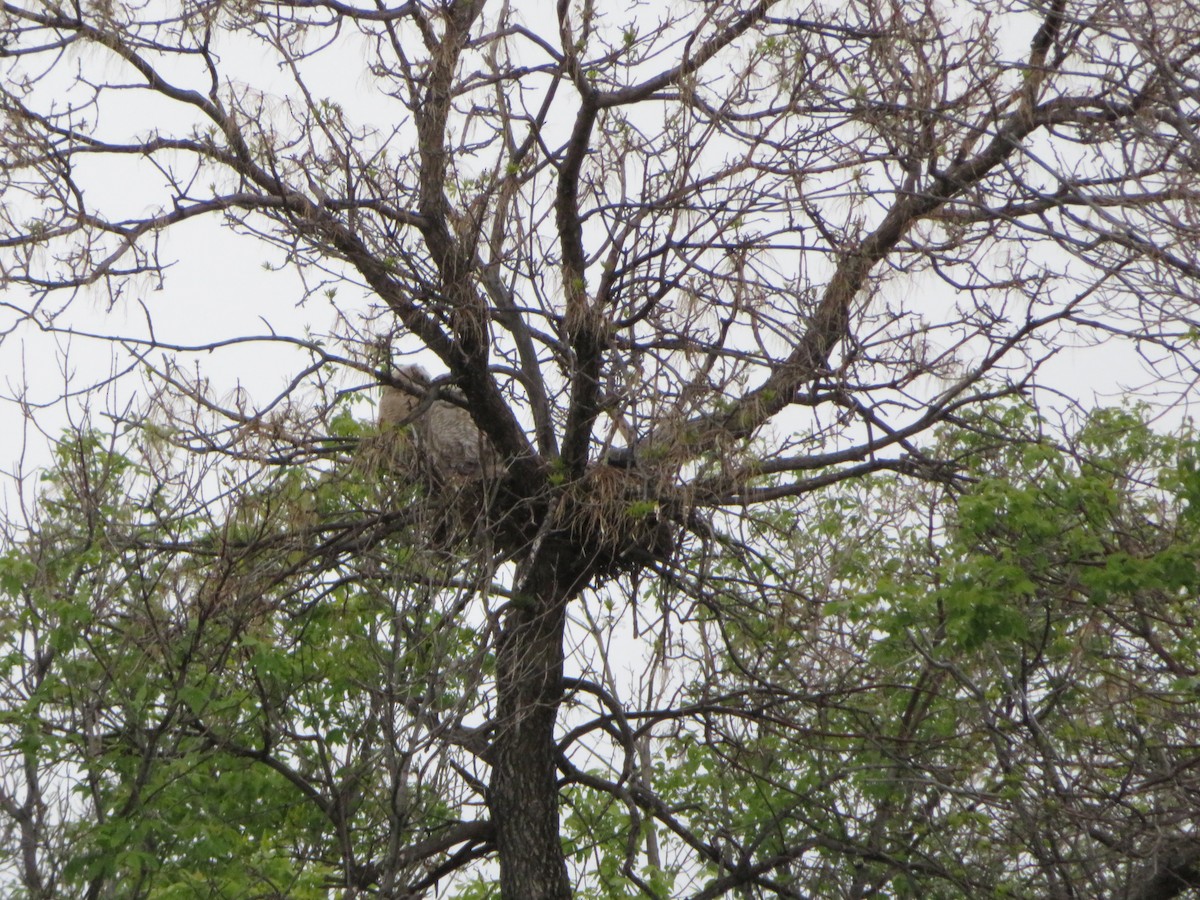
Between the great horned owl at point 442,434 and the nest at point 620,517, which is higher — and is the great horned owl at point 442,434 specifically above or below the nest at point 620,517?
above

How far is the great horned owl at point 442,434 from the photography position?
235 inches

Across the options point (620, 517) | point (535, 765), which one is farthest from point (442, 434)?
point (620, 517)

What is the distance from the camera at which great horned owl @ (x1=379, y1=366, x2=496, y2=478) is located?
597 centimetres

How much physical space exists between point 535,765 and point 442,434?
221 cm

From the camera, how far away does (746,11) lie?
5.50 meters

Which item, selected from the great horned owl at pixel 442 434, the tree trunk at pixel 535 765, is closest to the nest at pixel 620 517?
the tree trunk at pixel 535 765

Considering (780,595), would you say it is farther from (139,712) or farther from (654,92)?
(139,712)

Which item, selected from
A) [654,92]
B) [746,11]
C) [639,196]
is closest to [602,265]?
[639,196]

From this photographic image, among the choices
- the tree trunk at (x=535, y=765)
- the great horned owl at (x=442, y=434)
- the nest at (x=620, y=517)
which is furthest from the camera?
the tree trunk at (x=535, y=765)

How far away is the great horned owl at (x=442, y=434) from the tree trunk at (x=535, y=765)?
0.60m

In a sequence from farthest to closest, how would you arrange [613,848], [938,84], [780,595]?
[613,848] < [780,595] < [938,84]

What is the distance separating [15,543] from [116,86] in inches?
103

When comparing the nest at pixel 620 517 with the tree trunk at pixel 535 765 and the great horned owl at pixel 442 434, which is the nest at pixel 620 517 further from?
the great horned owl at pixel 442 434

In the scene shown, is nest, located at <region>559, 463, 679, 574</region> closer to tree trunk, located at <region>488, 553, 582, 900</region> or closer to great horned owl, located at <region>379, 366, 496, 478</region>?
tree trunk, located at <region>488, 553, 582, 900</region>
